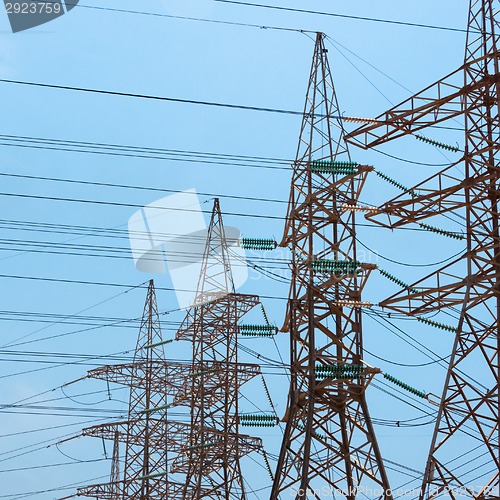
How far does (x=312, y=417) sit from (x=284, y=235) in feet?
17.8

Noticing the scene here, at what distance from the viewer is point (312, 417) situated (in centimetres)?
2508

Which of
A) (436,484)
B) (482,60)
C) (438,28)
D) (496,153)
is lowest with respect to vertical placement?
(436,484)

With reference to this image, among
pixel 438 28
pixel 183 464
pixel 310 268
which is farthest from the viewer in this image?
pixel 183 464

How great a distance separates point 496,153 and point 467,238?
2.49m

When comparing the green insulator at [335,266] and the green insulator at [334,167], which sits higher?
the green insulator at [334,167]

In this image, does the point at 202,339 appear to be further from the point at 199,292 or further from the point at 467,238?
the point at 467,238

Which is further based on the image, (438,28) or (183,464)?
(183,464)

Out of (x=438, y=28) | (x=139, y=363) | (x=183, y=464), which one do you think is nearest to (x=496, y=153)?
(x=438, y=28)

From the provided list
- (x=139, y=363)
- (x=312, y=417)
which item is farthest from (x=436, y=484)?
(x=139, y=363)

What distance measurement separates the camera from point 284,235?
27969 millimetres

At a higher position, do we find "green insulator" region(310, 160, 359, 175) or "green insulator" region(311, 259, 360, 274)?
"green insulator" region(310, 160, 359, 175)

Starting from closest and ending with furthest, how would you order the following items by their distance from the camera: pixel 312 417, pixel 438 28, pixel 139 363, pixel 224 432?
pixel 312 417 < pixel 438 28 < pixel 224 432 < pixel 139 363

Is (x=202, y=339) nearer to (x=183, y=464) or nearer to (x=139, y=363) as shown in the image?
(x=183, y=464)

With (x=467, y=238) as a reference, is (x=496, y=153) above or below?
above
